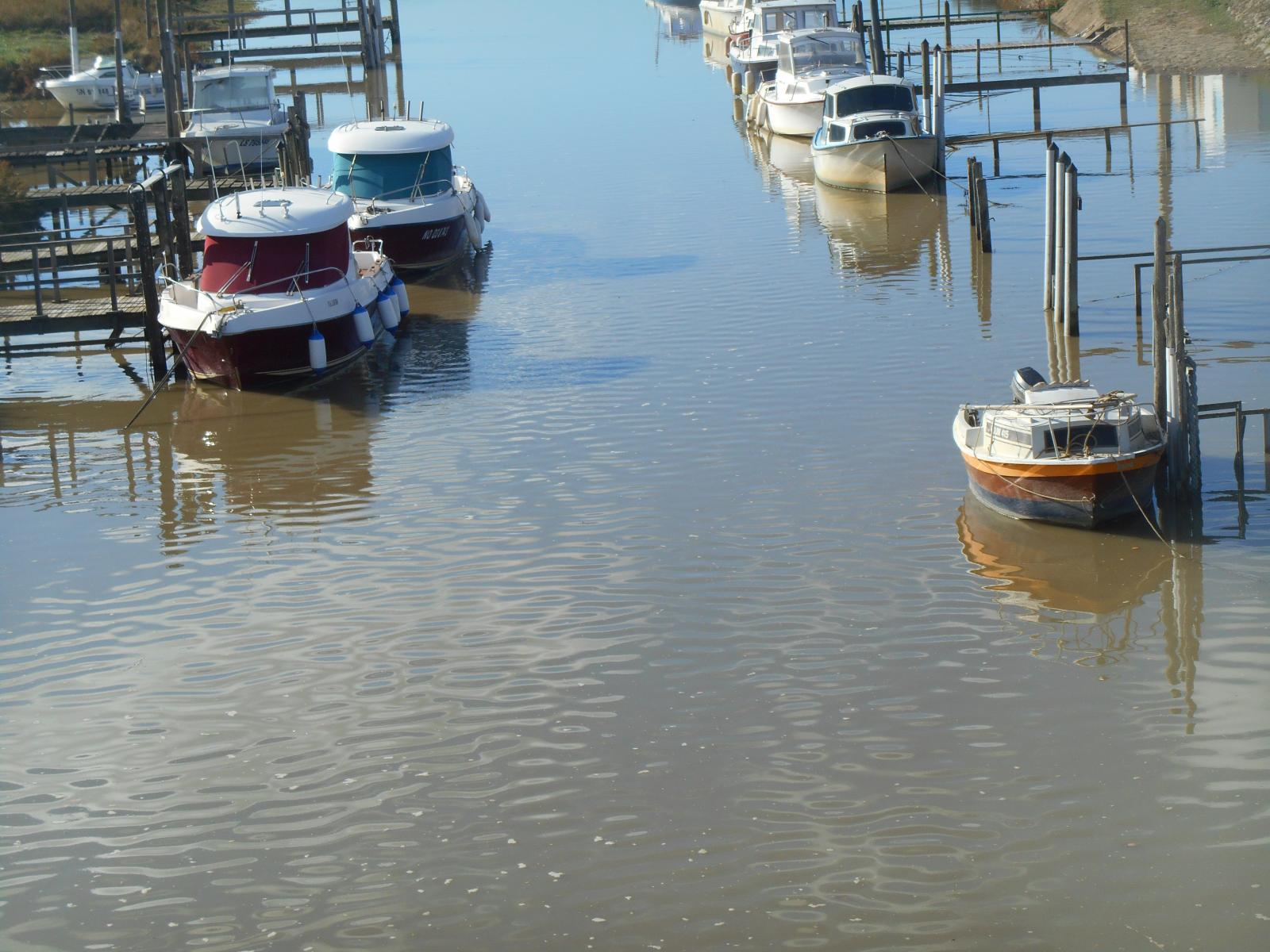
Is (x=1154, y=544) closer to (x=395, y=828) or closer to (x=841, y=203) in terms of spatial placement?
(x=395, y=828)

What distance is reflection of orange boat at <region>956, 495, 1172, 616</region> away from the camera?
13500 millimetres

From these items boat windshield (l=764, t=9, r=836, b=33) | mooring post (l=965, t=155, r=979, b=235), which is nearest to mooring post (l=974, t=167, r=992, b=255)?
mooring post (l=965, t=155, r=979, b=235)

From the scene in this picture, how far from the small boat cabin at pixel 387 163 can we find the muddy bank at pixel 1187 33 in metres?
25.8

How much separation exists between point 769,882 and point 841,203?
2472 cm

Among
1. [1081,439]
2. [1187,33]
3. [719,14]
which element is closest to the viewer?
[1081,439]

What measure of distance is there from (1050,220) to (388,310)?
997 cm

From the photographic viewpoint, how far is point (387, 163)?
92.7ft

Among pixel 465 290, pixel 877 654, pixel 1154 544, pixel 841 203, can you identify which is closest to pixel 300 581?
pixel 877 654

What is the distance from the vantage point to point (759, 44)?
46219 mm

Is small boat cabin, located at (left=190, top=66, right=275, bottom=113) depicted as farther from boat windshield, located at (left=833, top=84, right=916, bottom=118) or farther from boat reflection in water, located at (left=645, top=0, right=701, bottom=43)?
boat reflection in water, located at (left=645, top=0, right=701, bottom=43)

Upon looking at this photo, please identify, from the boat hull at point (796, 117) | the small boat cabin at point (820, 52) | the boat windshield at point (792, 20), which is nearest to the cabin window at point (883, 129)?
the boat hull at point (796, 117)

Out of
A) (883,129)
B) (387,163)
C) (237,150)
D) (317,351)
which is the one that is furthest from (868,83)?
(317,351)

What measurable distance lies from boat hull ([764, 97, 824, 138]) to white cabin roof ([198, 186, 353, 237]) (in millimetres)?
19644

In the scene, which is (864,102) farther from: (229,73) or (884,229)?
(229,73)
